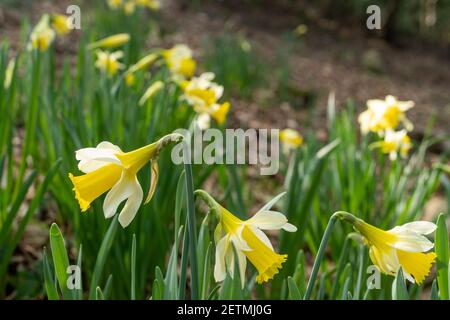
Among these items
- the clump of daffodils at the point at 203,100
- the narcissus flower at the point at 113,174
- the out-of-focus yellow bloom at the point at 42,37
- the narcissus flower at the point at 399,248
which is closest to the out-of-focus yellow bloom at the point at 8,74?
the out-of-focus yellow bloom at the point at 42,37

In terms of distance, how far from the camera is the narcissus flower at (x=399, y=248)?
858mm

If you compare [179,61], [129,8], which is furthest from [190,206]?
[129,8]

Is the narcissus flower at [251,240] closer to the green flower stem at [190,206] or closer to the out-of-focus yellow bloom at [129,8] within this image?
the green flower stem at [190,206]

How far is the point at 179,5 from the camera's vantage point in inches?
308

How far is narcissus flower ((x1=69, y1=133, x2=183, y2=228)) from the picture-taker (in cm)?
82

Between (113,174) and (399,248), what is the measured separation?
1.52ft

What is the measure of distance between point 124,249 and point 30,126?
1.82 ft

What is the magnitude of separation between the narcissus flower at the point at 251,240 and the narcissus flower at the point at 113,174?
98 mm

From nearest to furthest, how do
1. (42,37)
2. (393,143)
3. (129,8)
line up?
(393,143)
(42,37)
(129,8)

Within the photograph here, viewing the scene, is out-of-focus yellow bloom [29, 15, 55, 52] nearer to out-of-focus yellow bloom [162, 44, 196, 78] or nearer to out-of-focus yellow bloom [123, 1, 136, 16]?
out-of-focus yellow bloom [162, 44, 196, 78]

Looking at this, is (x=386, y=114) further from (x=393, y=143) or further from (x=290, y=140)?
(x=290, y=140)

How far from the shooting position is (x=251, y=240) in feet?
2.73

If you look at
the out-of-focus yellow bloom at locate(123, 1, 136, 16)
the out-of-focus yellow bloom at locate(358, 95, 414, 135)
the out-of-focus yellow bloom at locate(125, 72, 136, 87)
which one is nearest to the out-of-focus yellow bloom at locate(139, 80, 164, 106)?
the out-of-focus yellow bloom at locate(125, 72, 136, 87)
